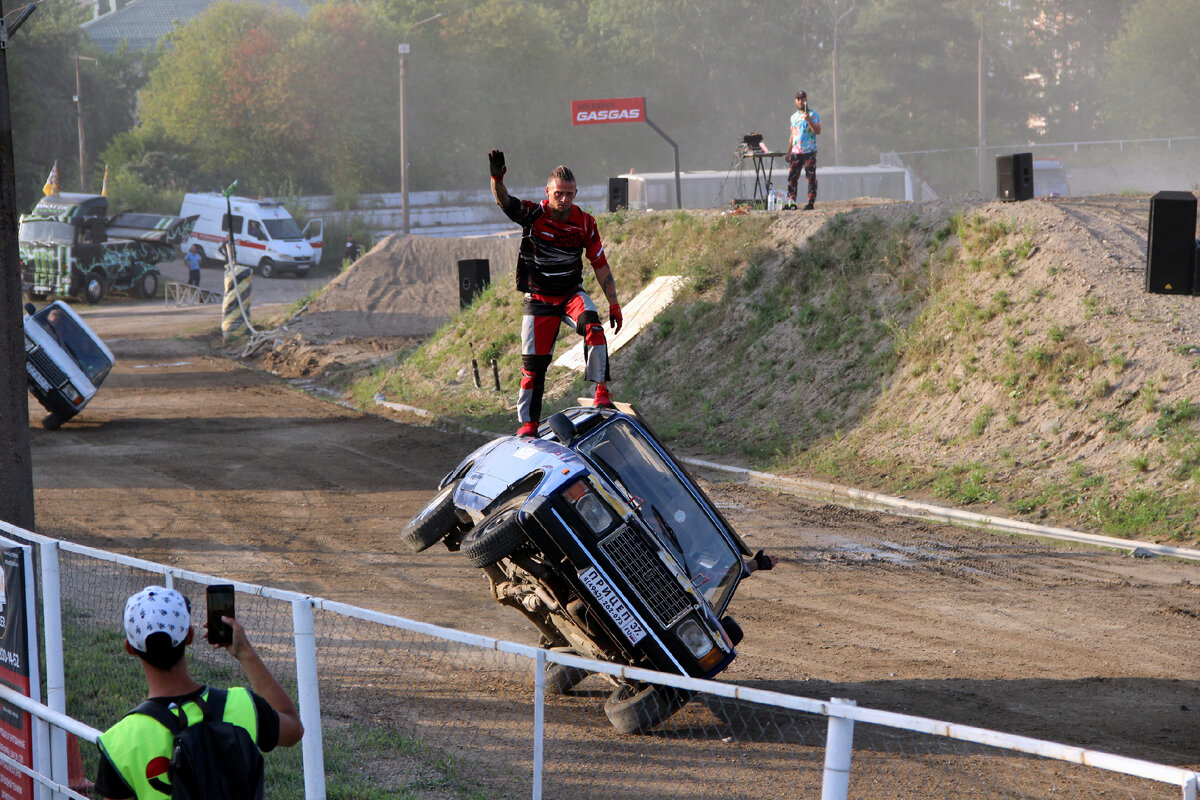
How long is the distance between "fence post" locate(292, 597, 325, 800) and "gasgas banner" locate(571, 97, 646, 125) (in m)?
27.4

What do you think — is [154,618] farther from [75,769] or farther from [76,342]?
[76,342]

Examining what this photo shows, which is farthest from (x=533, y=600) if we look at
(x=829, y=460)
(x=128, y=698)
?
(x=829, y=460)

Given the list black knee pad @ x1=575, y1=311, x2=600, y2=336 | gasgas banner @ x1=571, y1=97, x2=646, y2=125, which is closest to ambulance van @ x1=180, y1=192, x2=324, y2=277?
gasgas banner @ x1=571, y1=97, x2=646, y2=125

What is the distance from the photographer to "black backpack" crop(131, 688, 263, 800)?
10.5 feet

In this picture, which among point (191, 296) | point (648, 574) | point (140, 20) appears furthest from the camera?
point (140, 20)

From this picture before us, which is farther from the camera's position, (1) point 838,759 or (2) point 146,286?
(2) point 146,286

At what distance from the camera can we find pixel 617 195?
2398 centimetres

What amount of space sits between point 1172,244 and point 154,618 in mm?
11712

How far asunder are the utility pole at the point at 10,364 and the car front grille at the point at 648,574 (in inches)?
201

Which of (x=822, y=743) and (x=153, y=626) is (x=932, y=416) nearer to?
(x=822, y=743)

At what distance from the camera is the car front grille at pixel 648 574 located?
5871 millimetres

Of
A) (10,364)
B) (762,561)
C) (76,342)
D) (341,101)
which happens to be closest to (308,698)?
(762,561)

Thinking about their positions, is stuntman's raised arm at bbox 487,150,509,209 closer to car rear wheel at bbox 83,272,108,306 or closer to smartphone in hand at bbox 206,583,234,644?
smartphone in hand at bbox 206,583,234,644

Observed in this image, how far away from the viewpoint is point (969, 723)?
643cm
